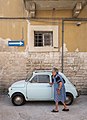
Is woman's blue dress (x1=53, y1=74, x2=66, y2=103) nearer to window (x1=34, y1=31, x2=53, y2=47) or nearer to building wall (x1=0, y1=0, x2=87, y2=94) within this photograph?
building wall (x1=0, y1=0, x2=87, y2=94)

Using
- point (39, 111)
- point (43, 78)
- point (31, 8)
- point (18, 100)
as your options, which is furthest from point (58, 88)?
point (31, 8)

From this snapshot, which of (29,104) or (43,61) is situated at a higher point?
(43,61)

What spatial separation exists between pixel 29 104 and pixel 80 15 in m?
5.44

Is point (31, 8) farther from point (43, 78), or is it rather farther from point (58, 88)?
point (58, 88)

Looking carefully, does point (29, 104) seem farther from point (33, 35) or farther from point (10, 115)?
point (33, 35)

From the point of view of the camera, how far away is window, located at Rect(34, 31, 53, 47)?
12359 mm

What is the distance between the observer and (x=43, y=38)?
12430 mm

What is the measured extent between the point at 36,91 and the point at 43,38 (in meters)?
3.69

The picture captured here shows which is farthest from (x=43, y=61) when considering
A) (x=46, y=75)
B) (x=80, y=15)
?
(x=80, y=15)

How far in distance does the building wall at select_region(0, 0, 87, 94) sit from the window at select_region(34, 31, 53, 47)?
324mm

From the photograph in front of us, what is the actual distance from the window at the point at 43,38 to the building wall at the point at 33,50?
324 millimetres

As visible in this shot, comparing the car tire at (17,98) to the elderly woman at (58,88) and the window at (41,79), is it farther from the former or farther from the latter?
the elderly woman at (58,88)

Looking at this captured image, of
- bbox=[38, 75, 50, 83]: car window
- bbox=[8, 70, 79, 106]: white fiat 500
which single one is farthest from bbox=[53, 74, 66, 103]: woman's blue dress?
bbox=[38, 75, 50, 83]: car window

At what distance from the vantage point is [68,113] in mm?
8641
